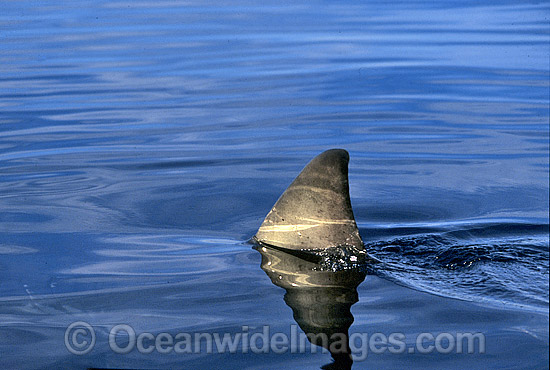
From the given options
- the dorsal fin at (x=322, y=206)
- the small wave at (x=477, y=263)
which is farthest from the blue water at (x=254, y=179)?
the dorsal fin at (x=322, y=206)

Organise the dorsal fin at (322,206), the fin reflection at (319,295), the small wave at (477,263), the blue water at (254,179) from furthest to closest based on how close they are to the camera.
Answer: the dorsal fin at (322,206) < the small wave at (477,263) < the blue water at (254,179) < the fin reflection at (319,295)

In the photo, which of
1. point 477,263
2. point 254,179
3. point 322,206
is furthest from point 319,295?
point 254,179

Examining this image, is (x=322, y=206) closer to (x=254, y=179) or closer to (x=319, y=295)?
(x=319, y=295)

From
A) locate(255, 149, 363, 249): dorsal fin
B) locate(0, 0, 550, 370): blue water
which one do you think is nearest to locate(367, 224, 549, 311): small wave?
locate(0, 0, 550, 370): blue water

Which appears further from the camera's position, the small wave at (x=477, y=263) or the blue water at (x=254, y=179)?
the small wave at (x=477, y=263)

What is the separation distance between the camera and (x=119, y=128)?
11469 mm

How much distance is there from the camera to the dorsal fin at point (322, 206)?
6.09 metres

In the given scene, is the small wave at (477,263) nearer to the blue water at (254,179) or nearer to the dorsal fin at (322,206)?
the blue water at (254,179)

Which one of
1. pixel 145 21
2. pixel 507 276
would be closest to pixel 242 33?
pixel 145 21

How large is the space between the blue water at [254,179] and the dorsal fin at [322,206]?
0.34 metres

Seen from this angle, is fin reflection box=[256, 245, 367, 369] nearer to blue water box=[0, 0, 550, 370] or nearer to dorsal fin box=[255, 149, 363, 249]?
blue water box=[0, 0, 550, 370]

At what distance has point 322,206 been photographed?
6.13 metres

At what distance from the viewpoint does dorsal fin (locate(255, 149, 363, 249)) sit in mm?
6086

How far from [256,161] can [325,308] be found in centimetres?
446
